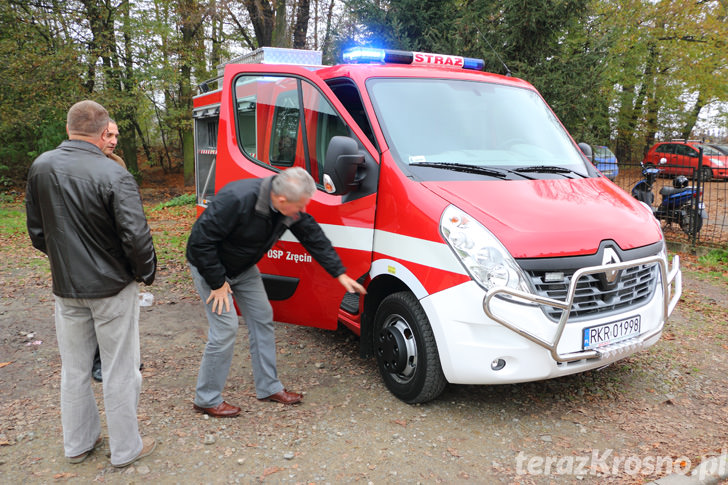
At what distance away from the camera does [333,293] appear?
13.5ft

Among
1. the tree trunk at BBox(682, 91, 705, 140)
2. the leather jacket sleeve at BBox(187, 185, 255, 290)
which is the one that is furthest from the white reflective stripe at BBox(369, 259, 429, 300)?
the tree trunk at BBox(682, 91, 705, 140)

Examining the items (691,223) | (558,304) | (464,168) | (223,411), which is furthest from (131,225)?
(691,223)

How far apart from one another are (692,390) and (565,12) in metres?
8.09

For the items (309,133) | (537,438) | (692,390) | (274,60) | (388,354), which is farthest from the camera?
(274,60)

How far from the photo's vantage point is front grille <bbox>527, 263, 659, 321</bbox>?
10.3 feet

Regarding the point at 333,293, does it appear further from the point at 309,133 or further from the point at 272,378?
the point at 309,133

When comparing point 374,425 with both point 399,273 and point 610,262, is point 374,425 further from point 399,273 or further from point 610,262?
point 610,262

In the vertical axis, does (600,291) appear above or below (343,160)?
below

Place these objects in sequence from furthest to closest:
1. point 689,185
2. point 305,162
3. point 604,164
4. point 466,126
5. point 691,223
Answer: point 604,164 < point 689,185 < point 691,223 < point 305,162 < point 466,126

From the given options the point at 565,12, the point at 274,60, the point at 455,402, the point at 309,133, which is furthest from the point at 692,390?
the point at 565,12

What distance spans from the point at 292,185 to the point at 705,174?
8.71 m

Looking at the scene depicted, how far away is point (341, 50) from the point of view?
468 inches

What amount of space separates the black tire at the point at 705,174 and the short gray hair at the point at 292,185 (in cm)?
835

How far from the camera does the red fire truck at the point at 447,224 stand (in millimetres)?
3164
